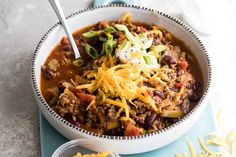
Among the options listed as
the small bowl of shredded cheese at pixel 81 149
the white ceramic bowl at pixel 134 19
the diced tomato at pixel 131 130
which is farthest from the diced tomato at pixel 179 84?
the small bowl of shredded cheese at pixel 81 149

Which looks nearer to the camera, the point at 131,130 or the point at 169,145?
the point at 131,130

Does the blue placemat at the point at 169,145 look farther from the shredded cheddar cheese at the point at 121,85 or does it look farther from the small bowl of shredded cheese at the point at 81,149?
the shredded cheddar cheese at the point at 121,85

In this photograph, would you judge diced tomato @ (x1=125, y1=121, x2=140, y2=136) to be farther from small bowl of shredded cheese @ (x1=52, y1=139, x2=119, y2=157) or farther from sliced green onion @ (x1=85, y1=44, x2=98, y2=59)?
sliced green onion @ (x1=85, y1=44, x2=98, y2=59)

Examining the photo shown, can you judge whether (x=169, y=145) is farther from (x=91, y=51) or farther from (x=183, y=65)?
(x=91, y=51)

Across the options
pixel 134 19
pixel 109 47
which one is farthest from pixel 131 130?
pixel 134 19

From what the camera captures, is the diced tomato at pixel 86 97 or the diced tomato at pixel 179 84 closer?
the diced tomato at pixel 86 97

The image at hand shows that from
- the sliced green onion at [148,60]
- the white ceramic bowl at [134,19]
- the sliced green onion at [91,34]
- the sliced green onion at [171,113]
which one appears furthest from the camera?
the sliced green onion at [91,34]

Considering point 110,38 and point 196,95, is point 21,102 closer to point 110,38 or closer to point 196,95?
point 110,38

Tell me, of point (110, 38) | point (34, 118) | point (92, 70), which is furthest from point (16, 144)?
point (110, 38)
